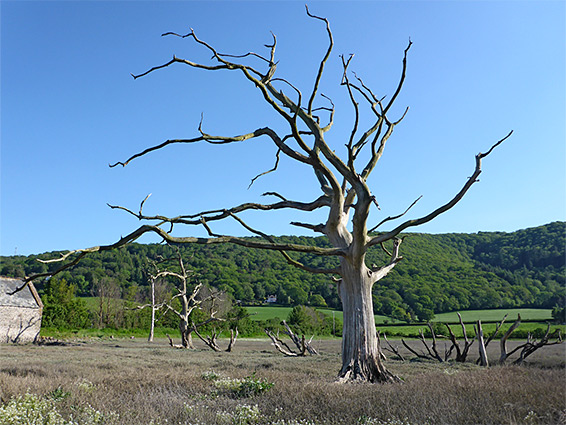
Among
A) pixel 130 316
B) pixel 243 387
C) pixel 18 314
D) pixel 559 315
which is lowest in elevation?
pixel 130 316

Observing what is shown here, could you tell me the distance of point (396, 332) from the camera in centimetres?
5466

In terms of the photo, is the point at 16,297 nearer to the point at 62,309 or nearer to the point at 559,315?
the point at 62,309

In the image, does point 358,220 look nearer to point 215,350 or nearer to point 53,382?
point 53,382

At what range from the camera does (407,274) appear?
83.0m

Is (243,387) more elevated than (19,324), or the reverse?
(243,387)

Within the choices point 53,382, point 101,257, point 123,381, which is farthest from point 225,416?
point 101,257

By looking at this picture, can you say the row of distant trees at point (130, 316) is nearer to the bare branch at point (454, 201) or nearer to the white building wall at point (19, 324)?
the white building wall at point (19, 324)

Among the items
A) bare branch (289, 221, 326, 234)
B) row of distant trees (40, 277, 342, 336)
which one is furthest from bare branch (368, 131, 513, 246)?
row of distant trees (40, 277, 342, 336)

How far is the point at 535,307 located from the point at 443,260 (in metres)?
28.3

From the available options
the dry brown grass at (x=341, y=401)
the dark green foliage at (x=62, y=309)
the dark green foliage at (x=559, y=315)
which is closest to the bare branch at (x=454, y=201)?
the dry brown grass at (x=341, y=401)

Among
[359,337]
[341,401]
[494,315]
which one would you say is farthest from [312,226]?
[494,315]

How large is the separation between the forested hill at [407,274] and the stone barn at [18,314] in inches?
947

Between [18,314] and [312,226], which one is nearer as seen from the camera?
[312,226]

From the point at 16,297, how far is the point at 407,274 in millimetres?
67353
